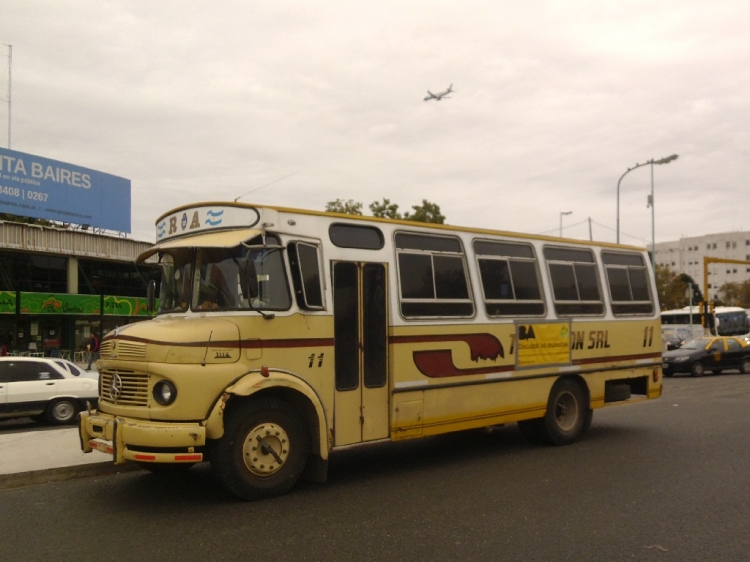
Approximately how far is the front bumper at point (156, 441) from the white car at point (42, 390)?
876 cm

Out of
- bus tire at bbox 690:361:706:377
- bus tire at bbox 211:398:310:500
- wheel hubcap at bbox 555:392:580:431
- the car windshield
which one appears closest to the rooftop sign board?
bus tire at bbox 211:398:310:500

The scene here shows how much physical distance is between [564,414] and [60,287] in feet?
91.7

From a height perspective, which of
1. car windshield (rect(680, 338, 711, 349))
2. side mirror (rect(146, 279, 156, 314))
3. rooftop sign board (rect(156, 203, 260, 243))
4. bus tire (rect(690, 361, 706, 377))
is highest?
rooftop sign board (rect(156, 203, 260, 243))

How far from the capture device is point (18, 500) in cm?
744

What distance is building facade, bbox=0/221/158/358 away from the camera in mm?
30953

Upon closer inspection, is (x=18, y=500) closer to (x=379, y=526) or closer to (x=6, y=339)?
(x=379, y=526)

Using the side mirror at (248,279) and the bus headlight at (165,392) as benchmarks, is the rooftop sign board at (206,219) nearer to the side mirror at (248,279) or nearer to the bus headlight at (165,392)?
the side mirror at (248,279)

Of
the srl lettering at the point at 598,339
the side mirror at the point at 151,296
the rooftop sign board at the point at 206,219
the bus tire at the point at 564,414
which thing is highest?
the rooftop sign board at the point at 206,219

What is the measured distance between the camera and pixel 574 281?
36.2 ft

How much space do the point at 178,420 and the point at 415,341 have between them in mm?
2974

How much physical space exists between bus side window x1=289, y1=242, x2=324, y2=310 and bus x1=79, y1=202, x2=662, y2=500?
15 mm

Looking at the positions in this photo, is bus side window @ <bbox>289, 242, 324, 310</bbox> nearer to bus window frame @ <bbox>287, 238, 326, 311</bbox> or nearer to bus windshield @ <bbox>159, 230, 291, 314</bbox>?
bus window frame @ <bbox>287, 238, 326, 311</bbox>

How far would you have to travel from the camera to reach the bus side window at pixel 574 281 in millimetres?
10711

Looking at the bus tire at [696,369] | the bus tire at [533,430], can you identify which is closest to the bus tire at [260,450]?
the bus tire at [533,430]
